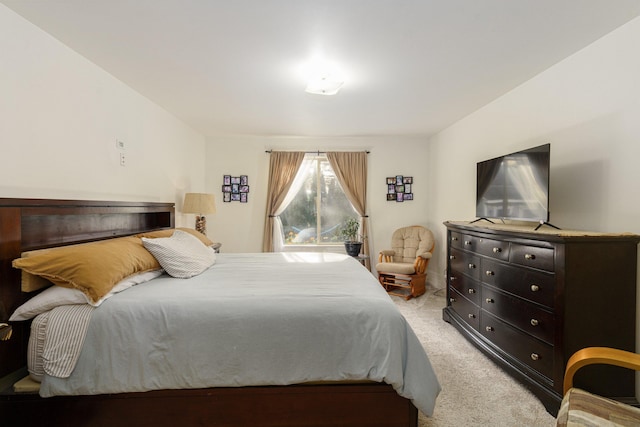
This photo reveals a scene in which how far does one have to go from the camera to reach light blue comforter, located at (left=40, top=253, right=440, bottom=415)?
1609 millimetres

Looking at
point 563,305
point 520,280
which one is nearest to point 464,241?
point 520,280

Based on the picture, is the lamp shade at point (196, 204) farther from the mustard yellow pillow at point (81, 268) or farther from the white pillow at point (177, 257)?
the mustard yellow pillow at point (81, 268)

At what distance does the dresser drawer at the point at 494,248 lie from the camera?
240 cm

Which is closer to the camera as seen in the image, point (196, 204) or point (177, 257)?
point (177, 257)

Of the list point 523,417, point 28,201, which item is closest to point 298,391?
point 523,417

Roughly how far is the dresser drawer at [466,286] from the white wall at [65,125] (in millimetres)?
3478

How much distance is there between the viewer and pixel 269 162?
5.20m

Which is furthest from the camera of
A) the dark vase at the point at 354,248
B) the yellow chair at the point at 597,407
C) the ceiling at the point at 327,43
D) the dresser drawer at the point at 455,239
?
the dark vase at the point at 354,248

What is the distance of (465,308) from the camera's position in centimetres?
301

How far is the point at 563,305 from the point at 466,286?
1121 millimetres

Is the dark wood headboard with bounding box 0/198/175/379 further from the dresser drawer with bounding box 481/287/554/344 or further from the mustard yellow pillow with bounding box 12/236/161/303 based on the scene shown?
the dresser drawer with bounding box 481/287/554/344

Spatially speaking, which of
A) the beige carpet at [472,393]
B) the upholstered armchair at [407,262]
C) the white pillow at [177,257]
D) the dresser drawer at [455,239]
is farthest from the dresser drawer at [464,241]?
the white pillow at [177,257]

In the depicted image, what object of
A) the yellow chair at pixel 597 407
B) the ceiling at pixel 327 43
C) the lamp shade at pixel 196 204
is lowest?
the yellow chair at pixel 597 407

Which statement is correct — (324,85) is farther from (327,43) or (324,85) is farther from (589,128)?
(589,128)
